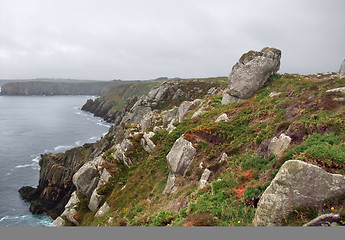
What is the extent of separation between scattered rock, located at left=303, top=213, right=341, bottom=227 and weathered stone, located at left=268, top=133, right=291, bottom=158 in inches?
255

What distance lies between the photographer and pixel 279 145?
54.9 ft

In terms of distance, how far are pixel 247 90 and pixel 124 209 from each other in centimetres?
2662

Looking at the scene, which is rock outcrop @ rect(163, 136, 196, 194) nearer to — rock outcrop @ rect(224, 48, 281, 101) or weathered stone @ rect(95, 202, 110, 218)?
weathered stone @ rect(95, 202, 110, 218)

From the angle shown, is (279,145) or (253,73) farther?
(253,73)

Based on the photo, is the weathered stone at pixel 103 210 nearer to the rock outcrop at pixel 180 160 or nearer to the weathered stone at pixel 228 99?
the rock outcrop at pixel 180 160

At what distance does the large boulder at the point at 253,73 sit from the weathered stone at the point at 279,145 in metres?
21.1

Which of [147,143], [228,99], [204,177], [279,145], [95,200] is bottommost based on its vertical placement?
[95,200]

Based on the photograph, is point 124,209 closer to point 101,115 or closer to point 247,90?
point 247,90

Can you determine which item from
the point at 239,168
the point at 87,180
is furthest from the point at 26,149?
the point at 239,168

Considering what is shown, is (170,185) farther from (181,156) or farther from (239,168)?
(239,168)

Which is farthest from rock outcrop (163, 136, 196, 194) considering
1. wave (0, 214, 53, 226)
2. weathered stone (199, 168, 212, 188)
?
wave (0, 214, 53, 226)

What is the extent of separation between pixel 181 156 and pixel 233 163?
5.74 metres

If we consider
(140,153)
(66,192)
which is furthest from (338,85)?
(66,192)

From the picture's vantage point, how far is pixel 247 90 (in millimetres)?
37562
